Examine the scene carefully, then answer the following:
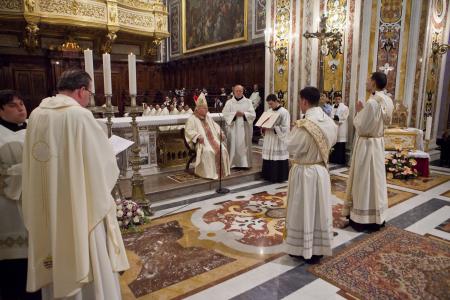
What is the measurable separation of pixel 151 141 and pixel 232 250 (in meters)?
3.58

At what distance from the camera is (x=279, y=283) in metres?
3.33

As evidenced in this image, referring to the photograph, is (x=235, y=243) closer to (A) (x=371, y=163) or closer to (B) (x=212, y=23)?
(A) (x=371, y=163)

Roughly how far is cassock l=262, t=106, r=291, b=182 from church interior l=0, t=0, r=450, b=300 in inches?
5.1

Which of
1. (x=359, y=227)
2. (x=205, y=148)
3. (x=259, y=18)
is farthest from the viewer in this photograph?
(x=259, y=18)

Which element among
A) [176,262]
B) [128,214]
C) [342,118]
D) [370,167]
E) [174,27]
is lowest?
[176,262]

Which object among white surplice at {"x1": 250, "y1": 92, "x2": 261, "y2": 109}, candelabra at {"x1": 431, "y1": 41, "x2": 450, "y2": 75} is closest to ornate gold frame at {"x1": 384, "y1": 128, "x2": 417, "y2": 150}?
candelabra at {"x1": 431, "y1": 41, "x2": 450, "y2": 75}

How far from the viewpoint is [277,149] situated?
6906 mm

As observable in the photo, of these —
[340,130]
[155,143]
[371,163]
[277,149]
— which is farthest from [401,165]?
[155,143]

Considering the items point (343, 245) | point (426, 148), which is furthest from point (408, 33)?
point (343, 245)

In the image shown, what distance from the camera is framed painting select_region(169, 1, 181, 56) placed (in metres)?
16.8

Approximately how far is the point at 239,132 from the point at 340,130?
308 cm

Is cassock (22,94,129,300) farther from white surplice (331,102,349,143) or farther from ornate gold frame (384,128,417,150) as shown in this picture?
ornate gold frame (384,128,417,150)

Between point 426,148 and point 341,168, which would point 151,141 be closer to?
point 341,168

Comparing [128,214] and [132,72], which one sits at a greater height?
[132,72]
